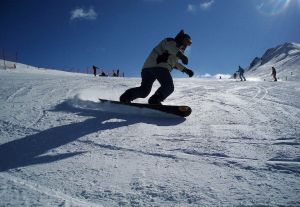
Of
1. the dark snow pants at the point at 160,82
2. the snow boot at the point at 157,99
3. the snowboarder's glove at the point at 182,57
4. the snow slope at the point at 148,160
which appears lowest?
the snow slope at the point at 148,160

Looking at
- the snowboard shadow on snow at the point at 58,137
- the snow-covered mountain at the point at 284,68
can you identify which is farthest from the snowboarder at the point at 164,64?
the snow-covered mountain at the point at 284,68

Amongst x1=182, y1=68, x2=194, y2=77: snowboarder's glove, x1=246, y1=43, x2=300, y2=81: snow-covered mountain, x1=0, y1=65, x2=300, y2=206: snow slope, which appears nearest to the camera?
x1=0, y1=65, x2=300, y2=206: snow slope

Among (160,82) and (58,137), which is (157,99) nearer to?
(160,82)

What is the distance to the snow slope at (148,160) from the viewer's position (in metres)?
2.18

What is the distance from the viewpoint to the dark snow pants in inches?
240

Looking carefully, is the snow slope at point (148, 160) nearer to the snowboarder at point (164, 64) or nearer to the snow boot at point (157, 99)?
the snow boot at point (157, 99)

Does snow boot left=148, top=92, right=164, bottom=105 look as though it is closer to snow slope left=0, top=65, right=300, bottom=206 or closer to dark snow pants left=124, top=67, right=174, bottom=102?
dark snow pants left=124, top=67, right=174, bottom=102

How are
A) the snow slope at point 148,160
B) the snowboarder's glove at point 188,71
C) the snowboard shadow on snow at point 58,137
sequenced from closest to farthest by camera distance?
the snow slope at point 148,160 → the snowboard shadow on snow at point 58,137 → the snowboarder's glove at point 188,71

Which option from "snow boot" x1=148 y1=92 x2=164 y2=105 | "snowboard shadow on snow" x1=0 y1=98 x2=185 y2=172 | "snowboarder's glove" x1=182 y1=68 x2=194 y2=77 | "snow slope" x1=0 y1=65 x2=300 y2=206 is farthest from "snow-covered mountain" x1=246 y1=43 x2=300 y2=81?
"snow slope" x1=0 y1=65 x2=300 y2=206

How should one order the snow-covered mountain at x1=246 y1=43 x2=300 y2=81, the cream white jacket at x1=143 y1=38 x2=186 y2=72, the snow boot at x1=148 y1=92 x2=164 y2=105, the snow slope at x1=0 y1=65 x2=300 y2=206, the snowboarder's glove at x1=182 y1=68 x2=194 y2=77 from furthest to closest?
the snow-covered mountain at x1=246 y1=43 x2=300 y2=81
the snowboarder's glove at x1=182 y1=68 x2=194 y2=77
the snow boot at x1=148 y1=92 x2=164 y2=105
the cream white jacket at x1=143 y1=38 x2=186 y2=72
the snow slope at x1=0 y1=65 x2=300 y2=206

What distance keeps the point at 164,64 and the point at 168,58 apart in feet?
0.45

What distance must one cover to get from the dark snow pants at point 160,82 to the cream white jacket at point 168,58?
3.5 inches

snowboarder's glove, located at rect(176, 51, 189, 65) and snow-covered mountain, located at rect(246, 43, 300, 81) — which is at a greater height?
snow-covered mountain, located at rect(246, 43, 300, 81)

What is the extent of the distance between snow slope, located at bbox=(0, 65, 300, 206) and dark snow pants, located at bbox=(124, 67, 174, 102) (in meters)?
1.04
